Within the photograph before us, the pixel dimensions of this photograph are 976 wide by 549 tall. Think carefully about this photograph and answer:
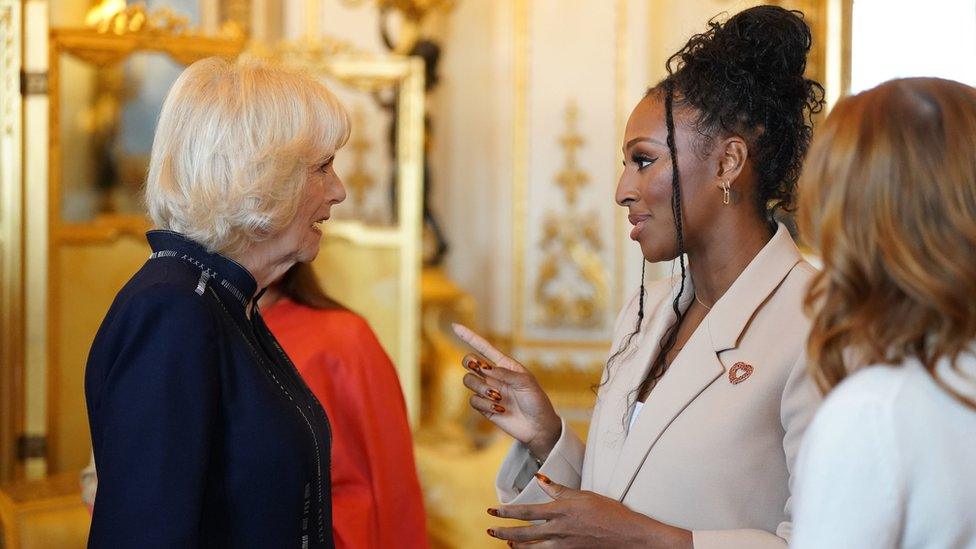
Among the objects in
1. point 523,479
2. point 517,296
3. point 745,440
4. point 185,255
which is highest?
point 185,255

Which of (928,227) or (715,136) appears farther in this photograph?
(715,136)

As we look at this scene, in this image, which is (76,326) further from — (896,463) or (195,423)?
(896,463)

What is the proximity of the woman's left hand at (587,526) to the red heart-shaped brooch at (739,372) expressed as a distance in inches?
9.0

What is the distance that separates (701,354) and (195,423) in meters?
0.74

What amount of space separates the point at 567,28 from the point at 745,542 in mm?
4682

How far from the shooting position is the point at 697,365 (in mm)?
1629

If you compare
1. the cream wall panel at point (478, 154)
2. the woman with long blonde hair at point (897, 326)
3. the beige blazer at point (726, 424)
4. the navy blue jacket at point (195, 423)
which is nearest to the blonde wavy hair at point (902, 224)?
the woman with long blonde hair at point (897, 326)

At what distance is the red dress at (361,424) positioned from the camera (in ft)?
7.27

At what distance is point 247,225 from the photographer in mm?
1571

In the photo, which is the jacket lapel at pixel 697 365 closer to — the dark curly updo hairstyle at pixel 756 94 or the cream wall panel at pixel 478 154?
the dark curly updo hairstyle at pixel 756 94

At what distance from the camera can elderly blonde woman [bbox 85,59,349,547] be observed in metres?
1.37

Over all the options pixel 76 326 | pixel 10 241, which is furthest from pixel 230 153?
pixel 76 326

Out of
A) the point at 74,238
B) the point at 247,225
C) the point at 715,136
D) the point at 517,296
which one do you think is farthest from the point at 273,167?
the point at 517,296

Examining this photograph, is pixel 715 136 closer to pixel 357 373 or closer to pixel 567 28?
pixel 357 373
